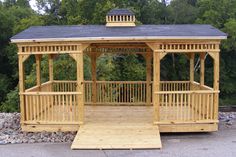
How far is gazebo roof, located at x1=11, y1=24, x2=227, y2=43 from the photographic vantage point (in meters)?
9.73

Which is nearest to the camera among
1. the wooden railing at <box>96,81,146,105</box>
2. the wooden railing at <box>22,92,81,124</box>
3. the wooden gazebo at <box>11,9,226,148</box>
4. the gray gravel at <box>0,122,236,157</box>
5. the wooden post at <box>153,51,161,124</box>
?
the gray gravel at <box>0,122,236,157</box>

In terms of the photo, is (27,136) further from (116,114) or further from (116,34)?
(116,34)

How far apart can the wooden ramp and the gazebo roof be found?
2294 mm

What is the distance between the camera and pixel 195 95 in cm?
1026

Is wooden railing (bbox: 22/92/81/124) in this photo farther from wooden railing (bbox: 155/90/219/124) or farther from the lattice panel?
wooden railing (bbox: 155/90/219/124)

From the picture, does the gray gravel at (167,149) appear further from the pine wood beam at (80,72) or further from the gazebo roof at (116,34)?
the gazebo roof at (116,34)

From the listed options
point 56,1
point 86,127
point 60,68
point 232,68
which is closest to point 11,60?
point 56,1

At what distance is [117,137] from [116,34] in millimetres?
2714

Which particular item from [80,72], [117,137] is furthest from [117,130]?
[80,72]

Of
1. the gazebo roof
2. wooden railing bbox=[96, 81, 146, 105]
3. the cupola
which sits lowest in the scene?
wooden railing bbox=[96, 81, 146, 105]

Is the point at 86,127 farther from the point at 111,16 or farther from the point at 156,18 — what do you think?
the point at 156,18

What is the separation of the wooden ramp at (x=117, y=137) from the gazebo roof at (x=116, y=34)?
90.3 inches

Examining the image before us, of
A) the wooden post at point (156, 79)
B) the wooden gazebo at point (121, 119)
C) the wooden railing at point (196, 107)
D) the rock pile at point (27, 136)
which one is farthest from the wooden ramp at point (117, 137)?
the wooden railing at point (196, 107)

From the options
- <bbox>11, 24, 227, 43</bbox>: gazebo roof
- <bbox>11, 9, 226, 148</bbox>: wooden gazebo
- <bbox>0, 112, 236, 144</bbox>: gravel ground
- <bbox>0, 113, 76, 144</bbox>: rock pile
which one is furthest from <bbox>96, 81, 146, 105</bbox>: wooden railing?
<bbox>0, 113, 76, 144</bbox>: rock pile
